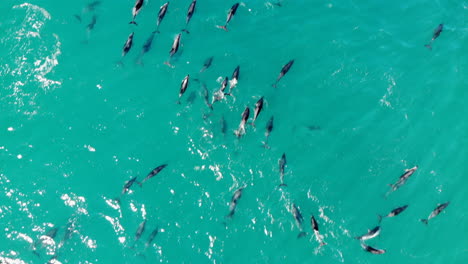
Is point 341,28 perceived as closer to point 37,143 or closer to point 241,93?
point 241,93

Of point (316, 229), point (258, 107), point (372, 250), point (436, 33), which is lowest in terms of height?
point (372, 250)

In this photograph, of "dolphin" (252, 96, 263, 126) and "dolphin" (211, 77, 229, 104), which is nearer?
"dolphin" (252, 96, 263, 126)

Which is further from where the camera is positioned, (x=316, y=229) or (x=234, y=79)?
(x=234, y=79)

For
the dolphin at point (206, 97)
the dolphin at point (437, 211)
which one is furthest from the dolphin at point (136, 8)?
the dolphin at point (437, 211)

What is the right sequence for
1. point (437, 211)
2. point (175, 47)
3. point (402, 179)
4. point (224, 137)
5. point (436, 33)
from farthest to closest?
point (436, 33) → point (175, 47) → point (224, 137) → point (402, 179) → point (437, 211)

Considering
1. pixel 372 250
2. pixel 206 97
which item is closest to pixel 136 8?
pixel 206 97

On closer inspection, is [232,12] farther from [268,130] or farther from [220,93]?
[268,130]

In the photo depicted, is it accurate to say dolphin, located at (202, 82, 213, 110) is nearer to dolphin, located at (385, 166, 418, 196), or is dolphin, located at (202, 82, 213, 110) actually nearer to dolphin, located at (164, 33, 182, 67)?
dolphin, located at (164, 33, 182, 67)

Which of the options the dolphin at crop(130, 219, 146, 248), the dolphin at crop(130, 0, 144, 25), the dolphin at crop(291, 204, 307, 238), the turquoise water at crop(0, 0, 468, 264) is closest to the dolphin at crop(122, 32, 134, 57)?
the turquoise water at crop(0, 0, 468, 264)

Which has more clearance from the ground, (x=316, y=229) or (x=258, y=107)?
(x=258, y=107)
